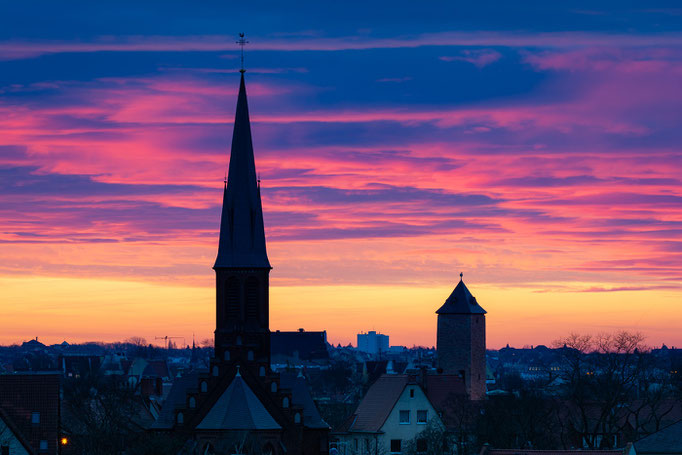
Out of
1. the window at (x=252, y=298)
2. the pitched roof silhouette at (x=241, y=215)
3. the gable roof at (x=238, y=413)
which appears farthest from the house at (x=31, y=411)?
the pitched roof silhouette at (x=241, y=215)

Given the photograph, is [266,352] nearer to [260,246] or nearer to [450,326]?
[260,246]

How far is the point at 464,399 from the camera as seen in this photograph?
102312 mm

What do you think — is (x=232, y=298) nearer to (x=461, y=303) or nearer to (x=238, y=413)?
(x=238, y=413)

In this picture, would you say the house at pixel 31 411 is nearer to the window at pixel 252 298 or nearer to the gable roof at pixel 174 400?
the gable roof at pixel 174 400

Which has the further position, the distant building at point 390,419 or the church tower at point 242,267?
the distant building at point 390,419

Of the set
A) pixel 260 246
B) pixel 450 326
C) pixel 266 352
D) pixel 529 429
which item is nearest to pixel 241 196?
pixel 260 246

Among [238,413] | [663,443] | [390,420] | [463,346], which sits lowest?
[663,443]

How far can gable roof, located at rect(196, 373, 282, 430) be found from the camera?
82.6 metres

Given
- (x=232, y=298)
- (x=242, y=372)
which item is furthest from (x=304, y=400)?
(x=232, y=298)

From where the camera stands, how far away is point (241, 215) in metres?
88.2

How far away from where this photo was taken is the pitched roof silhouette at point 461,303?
145500mm

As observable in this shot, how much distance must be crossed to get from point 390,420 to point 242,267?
55.1 feet

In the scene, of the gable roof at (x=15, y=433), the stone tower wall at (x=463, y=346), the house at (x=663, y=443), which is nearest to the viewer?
the gable roof at (x=15, y=433)

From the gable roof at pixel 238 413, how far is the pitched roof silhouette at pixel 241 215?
302 inches
